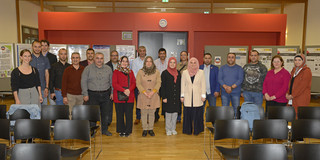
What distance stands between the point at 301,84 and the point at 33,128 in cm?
430

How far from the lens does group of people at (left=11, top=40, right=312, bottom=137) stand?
4.33 meters

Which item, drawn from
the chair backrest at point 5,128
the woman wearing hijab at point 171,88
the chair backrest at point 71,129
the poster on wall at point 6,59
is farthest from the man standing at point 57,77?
the poster on wall at point 6,59

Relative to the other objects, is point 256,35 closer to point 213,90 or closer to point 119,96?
point 213,90

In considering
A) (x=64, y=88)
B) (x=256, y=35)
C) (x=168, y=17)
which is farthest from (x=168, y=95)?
(x=256, y=35)

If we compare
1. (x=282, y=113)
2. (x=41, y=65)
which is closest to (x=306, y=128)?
(x=282, y=113)

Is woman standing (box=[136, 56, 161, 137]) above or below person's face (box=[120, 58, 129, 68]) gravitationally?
below

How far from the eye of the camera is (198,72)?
4.66 meters

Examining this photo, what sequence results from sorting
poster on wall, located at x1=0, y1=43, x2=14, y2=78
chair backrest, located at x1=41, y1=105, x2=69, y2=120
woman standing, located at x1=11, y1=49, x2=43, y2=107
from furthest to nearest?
poster on wall, located at x1=0, y1=43, x2=14, y2=78, woman standing, located at x1=11, y1=49, x2=43, y2=107, chair backrest, located at x1=41, y1=105, x2=69, y2=120

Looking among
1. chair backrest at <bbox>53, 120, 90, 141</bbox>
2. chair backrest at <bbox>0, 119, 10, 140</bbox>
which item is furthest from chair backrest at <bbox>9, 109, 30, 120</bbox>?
chair backrest at <bbox>53, 120, 90, 141</bbox>

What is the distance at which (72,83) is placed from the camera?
443 cm

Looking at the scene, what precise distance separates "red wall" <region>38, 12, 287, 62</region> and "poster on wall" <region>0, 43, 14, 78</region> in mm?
1146

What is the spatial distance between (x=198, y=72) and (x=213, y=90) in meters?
0.73

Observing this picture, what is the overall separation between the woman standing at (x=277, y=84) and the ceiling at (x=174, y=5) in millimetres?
5238

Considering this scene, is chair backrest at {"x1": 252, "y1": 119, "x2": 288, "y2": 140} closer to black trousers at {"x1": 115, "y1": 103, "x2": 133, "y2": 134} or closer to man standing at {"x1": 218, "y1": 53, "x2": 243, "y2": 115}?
man standing at {"x1": 218, "y1": 53, "x2": 243, "y2": 115}
